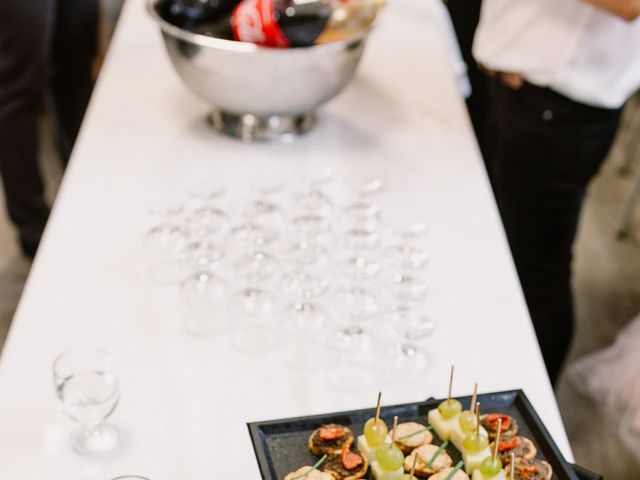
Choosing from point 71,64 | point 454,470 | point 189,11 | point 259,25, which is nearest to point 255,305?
point 454,470

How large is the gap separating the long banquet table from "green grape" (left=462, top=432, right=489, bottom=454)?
17cm

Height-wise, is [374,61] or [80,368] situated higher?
[80,368]

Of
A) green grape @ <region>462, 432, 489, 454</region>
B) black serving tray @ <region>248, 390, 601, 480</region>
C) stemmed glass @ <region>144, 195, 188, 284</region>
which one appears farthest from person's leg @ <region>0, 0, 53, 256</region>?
green grape @ <region>462, 432, 489, 454</region>

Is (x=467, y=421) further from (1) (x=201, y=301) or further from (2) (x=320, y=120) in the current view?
(2) (x=320, y=120)

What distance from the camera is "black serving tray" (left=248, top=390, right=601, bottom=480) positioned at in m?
0.84

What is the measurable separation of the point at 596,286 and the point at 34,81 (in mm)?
1703

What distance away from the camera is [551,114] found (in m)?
1.53

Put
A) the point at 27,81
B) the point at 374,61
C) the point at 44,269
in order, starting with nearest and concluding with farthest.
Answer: the point at 44,269 < the point at 374,61 < the point at 27,81

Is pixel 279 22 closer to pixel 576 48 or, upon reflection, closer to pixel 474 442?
pixel 576 48

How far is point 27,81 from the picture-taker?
220cm

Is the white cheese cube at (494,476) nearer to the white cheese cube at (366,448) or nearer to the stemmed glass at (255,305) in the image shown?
the white cheese cube at (366,448)

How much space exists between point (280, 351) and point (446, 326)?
24 centimetres

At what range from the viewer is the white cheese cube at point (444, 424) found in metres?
0.88

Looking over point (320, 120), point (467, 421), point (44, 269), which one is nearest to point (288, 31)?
point (320, 120)
